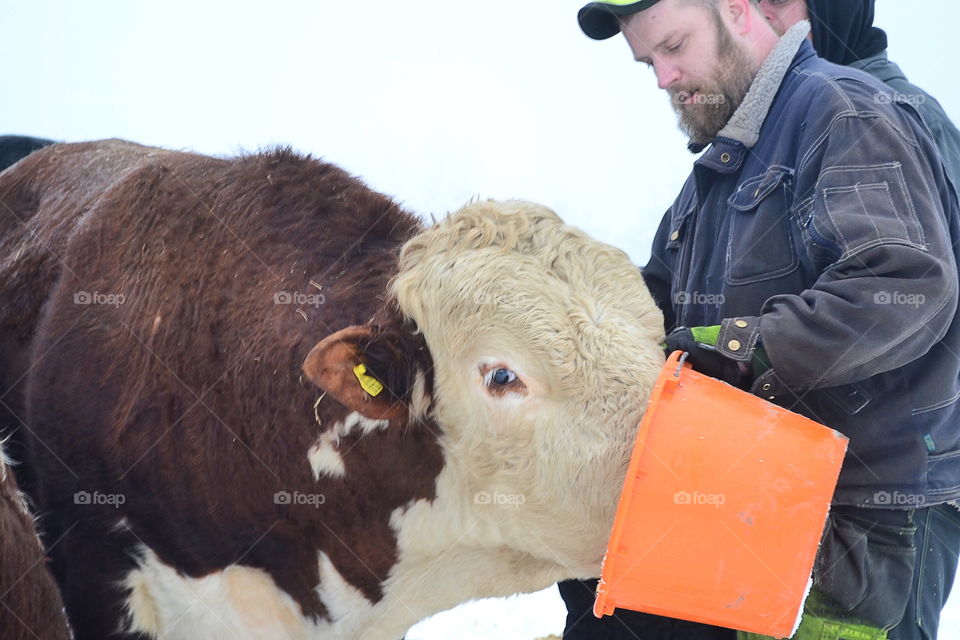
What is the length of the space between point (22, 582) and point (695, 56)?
8.09 ft

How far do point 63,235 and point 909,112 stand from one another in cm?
283

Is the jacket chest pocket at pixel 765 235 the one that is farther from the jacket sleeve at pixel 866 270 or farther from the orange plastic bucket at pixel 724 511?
the orange plastic bucket at pixel 724 511

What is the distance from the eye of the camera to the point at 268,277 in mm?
2977

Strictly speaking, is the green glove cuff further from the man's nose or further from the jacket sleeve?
the man's nose

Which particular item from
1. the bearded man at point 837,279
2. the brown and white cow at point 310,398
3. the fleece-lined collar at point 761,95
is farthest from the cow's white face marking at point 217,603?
the fleece-lined collar at point 761,95

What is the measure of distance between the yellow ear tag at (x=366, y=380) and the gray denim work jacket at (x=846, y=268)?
0.97 meters

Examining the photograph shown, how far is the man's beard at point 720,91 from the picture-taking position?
9.82ft

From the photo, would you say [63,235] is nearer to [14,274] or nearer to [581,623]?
[14,274]

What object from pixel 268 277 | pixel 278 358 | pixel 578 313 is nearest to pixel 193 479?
pixel 278 358

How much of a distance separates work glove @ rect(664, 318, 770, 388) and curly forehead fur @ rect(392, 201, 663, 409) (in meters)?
0.09

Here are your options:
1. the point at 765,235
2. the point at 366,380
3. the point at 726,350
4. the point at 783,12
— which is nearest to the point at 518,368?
the point at 366,380

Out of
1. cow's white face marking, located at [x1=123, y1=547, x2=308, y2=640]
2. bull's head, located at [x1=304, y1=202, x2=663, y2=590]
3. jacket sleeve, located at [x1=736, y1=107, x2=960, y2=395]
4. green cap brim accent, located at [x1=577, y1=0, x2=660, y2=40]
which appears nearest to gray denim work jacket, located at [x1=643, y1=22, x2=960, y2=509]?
jacket sleeve, located at [x1=736, y1=107, x2=960, y2=395]

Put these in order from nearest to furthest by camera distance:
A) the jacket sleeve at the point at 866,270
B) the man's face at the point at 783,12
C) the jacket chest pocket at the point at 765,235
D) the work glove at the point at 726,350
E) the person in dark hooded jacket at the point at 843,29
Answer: the jacket sleeve at the point at 866,270 → the work glove at the point at 726,350 → the jacket chest pocket at the point at 765,235 → the person in dark hooded jacket at the point at 843,29 → the man's face at the point at 783,12

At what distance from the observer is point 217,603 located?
298 cm
